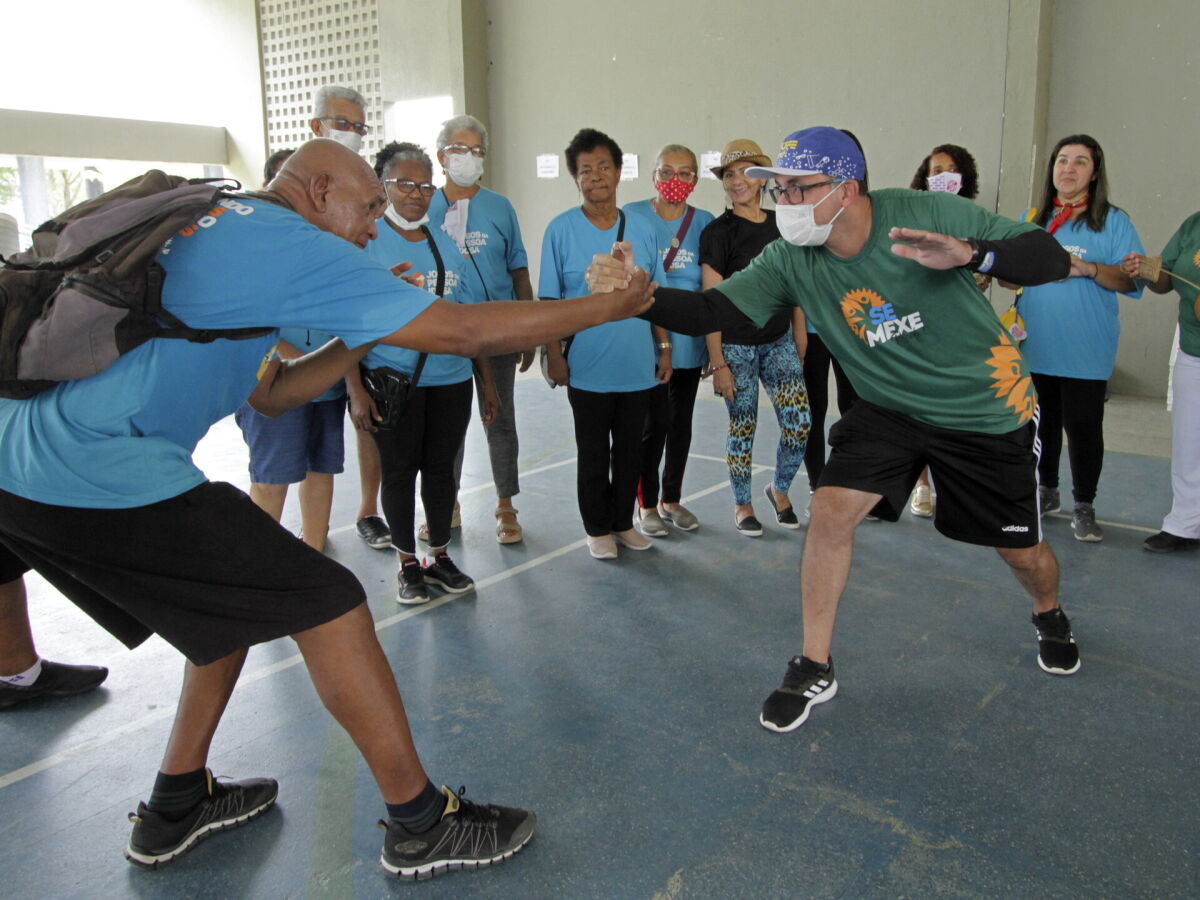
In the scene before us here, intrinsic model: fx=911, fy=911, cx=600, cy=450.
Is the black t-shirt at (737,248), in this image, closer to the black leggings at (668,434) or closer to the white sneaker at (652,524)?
the black leggings at (668,434)

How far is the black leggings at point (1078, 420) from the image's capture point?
165 inches

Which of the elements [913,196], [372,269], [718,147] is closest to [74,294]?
[372,269]

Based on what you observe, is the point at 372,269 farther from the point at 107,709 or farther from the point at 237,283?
the point at 107,709

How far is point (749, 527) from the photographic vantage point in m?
4.43

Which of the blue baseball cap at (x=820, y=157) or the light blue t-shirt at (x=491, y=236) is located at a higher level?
the blue baseball cap at (x=820, y=157)

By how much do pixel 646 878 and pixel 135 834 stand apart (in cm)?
118

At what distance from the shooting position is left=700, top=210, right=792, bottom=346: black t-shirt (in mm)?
4223

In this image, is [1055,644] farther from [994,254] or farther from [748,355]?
[748,355]

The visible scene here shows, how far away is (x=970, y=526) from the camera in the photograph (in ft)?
9.17

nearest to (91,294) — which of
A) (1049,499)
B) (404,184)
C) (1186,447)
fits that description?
(404,184)

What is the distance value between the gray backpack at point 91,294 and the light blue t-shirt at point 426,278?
5.41 ft

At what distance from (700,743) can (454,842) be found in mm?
803

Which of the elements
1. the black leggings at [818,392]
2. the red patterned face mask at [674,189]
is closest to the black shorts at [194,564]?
the red patterned face mask at [674,189]

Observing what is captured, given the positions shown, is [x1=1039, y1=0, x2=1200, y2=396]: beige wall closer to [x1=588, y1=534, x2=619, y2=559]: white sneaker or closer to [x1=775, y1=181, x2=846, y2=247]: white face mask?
[x1=588, y1=534, x2=619, y2=559]: white sneaker
